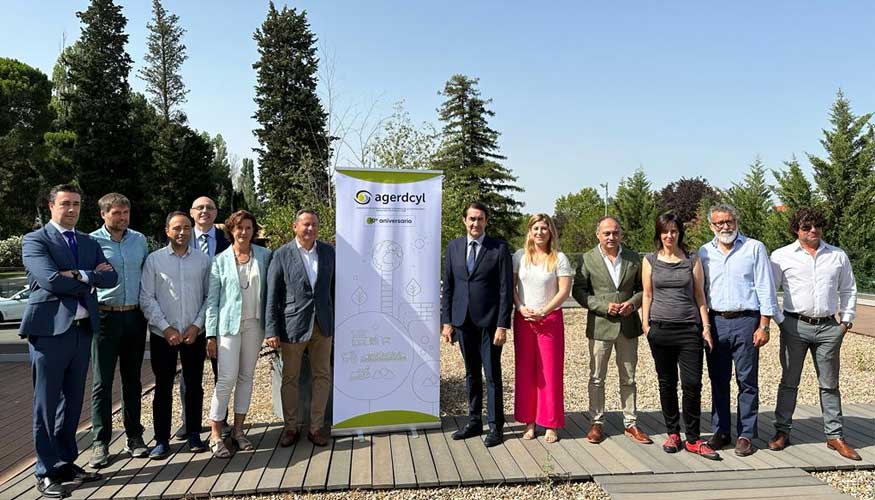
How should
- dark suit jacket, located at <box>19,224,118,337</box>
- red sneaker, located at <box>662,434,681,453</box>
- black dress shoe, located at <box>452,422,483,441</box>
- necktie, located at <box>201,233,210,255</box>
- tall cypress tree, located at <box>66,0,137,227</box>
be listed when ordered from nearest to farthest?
→ dark suit jacket, located at <box>19,224,118,337</box> → red sneaker, located at <box>662,434,681,453</box> → black dress shoe, located at <box>452,422,483,441</box> → necktie, located at <box>201,233,210,255</box> → tall cypress tree, located at <box>66,0,137,227</box>

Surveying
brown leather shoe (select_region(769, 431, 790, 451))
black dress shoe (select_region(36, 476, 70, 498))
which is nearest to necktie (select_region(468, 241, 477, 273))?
brown leather shoe (select_region(769, 431, 790, 451))

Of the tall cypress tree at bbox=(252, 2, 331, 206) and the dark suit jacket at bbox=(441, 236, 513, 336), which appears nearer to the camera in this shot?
the dark suit jacket at bbox=(441, 236, 513, 336)

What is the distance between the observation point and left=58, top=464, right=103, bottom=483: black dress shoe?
3.56m

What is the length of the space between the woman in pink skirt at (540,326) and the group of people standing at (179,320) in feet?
4.98

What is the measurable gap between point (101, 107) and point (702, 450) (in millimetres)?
31050

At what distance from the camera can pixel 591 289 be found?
4.24 metres

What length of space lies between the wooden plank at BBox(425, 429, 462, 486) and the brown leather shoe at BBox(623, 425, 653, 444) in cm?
147

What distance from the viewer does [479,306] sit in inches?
164

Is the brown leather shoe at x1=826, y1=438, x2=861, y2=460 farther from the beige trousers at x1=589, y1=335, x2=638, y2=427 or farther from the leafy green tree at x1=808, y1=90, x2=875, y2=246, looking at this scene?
the leafy green tree at x1=808, y1=90, x2=875, y2=246

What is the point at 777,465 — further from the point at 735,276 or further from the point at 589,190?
the point at 589,190

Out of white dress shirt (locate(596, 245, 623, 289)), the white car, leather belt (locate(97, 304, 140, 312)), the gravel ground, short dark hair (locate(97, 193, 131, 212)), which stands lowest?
the gravel ground

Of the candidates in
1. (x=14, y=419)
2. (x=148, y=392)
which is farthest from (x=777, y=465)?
(x=14, y=419)

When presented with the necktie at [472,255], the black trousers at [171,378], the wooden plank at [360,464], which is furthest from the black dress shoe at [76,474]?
the necktie at [472,255]

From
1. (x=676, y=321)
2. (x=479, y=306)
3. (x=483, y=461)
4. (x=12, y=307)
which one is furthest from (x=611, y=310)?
(x=12, y=307)
